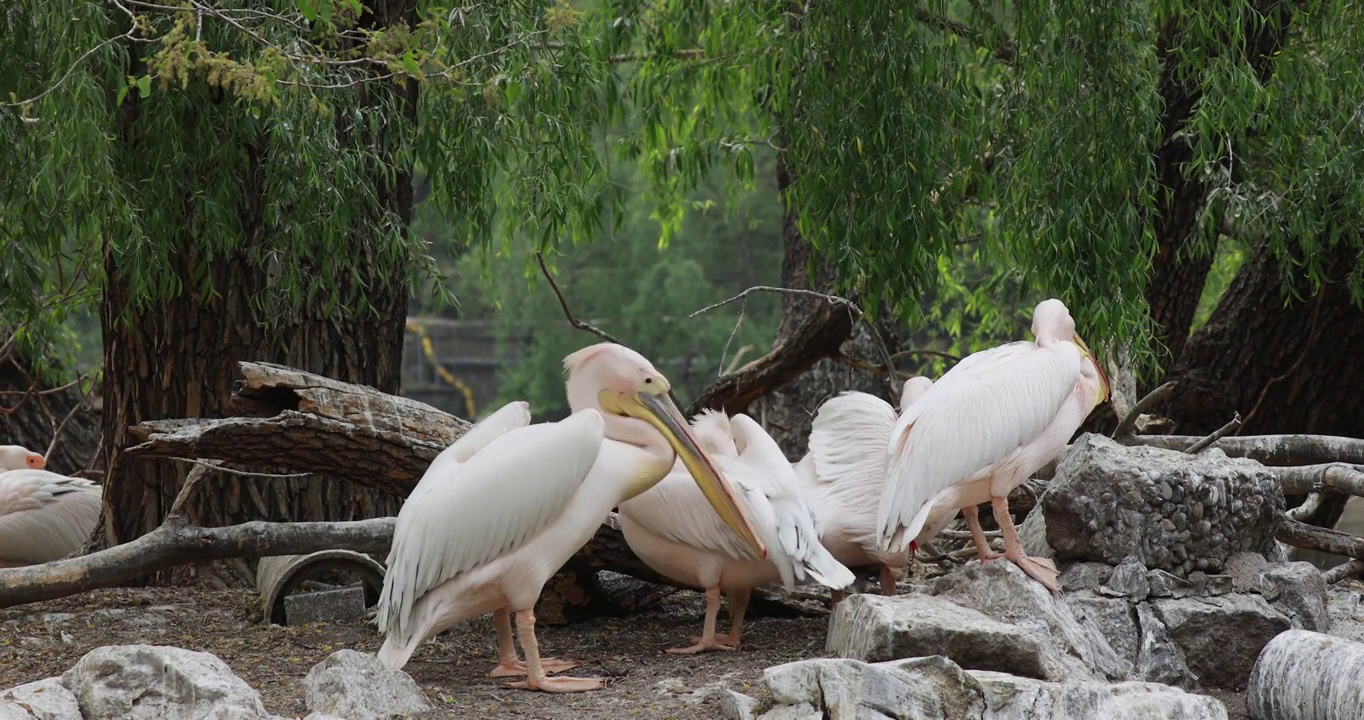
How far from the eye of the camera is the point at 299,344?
5195 millimetres

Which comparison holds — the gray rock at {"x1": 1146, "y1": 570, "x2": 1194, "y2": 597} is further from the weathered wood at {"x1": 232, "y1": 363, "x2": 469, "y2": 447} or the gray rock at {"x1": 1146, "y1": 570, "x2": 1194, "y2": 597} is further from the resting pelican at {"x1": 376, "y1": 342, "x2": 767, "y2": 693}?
the weathered wood at {"x1": 232, "y1": 363, "x2": 469, "y2": 447}

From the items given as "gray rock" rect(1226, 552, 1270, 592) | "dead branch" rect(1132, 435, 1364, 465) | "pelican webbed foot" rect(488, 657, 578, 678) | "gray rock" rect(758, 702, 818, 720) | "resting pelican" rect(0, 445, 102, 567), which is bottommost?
"resting pelican" rect(0, 445, 102, 567)

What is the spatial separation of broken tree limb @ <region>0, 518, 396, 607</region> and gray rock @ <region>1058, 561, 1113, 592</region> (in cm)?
204

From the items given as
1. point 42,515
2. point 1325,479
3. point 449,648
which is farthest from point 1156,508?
point 42,515

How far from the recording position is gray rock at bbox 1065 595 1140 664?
12.5ft

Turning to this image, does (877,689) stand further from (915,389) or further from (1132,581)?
(915,389)

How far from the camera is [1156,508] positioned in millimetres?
3938

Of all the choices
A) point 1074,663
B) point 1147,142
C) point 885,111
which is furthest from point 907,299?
point 1074,663

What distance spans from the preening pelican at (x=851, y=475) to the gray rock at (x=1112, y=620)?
1.96 ft

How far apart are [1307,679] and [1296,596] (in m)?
0.66

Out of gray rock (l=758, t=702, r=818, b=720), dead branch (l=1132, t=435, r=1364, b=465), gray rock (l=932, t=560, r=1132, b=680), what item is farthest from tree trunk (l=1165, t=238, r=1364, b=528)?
gray rock (l=758, t=702, r=818, b=720)

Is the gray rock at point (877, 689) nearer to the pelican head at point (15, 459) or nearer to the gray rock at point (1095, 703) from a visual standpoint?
the gray rock at point (1095, 703)

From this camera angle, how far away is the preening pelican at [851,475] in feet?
14.7

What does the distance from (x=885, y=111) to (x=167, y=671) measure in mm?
2895
